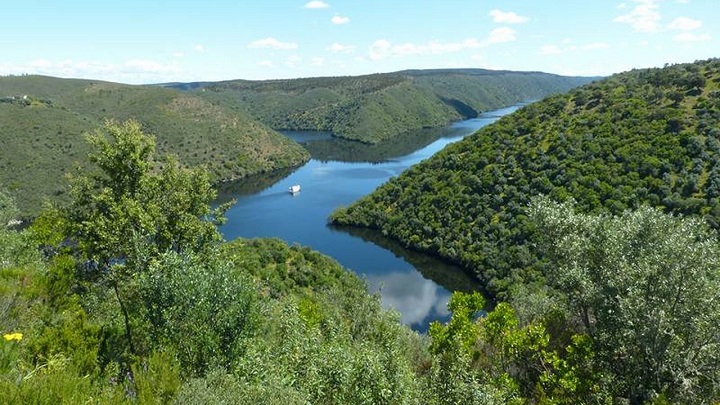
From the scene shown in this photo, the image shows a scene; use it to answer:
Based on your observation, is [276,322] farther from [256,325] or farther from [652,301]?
[652,301]

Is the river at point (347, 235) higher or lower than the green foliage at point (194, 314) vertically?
lower

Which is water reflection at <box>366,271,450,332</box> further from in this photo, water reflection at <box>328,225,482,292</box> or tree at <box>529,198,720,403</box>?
tree at <box>529,198,720,403</box>

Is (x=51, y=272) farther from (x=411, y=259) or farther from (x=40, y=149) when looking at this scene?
(x=40, y=149)

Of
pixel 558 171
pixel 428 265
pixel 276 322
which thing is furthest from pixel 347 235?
pixel 276 322

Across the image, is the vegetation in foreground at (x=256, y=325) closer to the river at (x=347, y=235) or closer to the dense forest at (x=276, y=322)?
the dense forest at (x=276, y=322)

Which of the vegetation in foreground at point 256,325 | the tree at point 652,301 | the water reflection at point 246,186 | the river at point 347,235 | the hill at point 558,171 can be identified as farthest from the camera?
the water reflection at point 246,186

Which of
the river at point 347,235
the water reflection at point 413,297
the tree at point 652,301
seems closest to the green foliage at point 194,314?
the tree at point 652,301
